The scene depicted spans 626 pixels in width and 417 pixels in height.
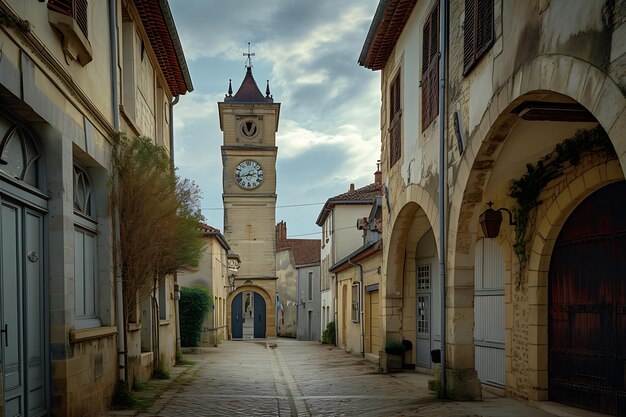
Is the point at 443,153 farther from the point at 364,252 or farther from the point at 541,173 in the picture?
the point at 364,252

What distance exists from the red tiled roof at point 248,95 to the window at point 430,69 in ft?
117

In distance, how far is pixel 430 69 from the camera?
37.0 ft

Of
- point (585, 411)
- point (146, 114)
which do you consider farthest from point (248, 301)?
point (585, 411)

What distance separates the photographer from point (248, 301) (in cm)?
7388

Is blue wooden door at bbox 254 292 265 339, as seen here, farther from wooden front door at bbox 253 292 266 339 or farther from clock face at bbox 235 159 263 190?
clock face at bbox 235 159 263 190

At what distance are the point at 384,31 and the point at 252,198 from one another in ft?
103

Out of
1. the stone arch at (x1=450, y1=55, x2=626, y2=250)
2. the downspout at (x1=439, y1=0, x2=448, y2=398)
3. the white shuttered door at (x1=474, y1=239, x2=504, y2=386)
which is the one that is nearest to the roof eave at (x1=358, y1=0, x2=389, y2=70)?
the downspout at (x1=439, y1=0, x2=448, y2=398)

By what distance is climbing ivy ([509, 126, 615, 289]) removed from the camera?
818 cm

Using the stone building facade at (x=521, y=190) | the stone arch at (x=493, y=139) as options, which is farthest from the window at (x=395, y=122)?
the stone arch at (x=493, y=139)

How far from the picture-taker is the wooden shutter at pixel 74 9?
23.4 feet

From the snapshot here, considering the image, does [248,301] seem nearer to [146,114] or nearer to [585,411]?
[146,114]

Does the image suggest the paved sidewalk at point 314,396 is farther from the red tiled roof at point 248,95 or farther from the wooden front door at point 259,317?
the red tiled roof at point 248,95

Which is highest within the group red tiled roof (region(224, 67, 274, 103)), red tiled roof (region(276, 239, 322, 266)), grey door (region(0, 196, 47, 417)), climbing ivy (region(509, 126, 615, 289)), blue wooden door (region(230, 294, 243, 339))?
red tiled roof (region(224, 67, 274, 103))

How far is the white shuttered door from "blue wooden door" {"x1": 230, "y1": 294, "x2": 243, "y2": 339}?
1353 inches
